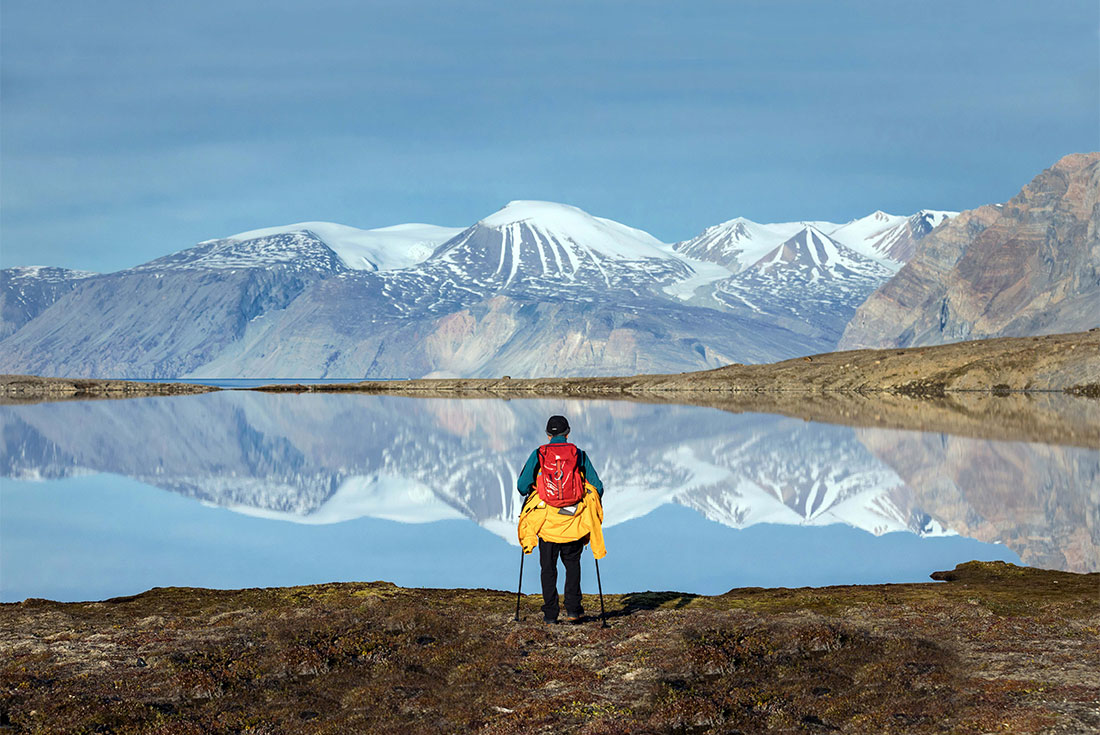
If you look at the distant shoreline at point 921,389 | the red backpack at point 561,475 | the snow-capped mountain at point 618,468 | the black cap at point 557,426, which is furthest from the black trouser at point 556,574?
the distant shoreline at point 921,389

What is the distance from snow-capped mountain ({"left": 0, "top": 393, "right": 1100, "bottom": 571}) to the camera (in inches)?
1429

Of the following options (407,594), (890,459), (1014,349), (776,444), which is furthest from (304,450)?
(1014,349)

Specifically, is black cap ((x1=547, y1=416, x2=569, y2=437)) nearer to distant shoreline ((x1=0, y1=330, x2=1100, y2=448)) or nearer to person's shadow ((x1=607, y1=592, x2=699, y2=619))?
person's shadow ((x1=607, y1=592, x2=699, y2=619))

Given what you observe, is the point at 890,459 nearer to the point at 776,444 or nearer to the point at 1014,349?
the point at 776,444

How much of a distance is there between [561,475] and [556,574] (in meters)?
1.80

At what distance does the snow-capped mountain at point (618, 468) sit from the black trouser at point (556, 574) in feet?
23.9

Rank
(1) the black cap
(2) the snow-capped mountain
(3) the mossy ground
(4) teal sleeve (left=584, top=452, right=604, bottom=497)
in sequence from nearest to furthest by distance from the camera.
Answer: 1. (3) the mossy ground
2. (1) the black cap
3. (4) teal sleeve (left=584, top=452, right=604, bottom=497)
4. (2) the snow-capped mountain

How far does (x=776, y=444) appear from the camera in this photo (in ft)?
206

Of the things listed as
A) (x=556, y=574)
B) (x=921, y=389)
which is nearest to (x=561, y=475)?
(x=556, y=574)

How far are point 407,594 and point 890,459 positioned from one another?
36482 millimetres

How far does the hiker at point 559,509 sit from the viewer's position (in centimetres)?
1714

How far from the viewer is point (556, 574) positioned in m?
17.5

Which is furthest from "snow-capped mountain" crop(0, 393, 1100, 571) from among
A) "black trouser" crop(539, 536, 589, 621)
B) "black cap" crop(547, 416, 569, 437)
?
"black cap" crop(547, 416, 569, 437)

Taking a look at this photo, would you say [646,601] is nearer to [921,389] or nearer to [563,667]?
[563,667]
